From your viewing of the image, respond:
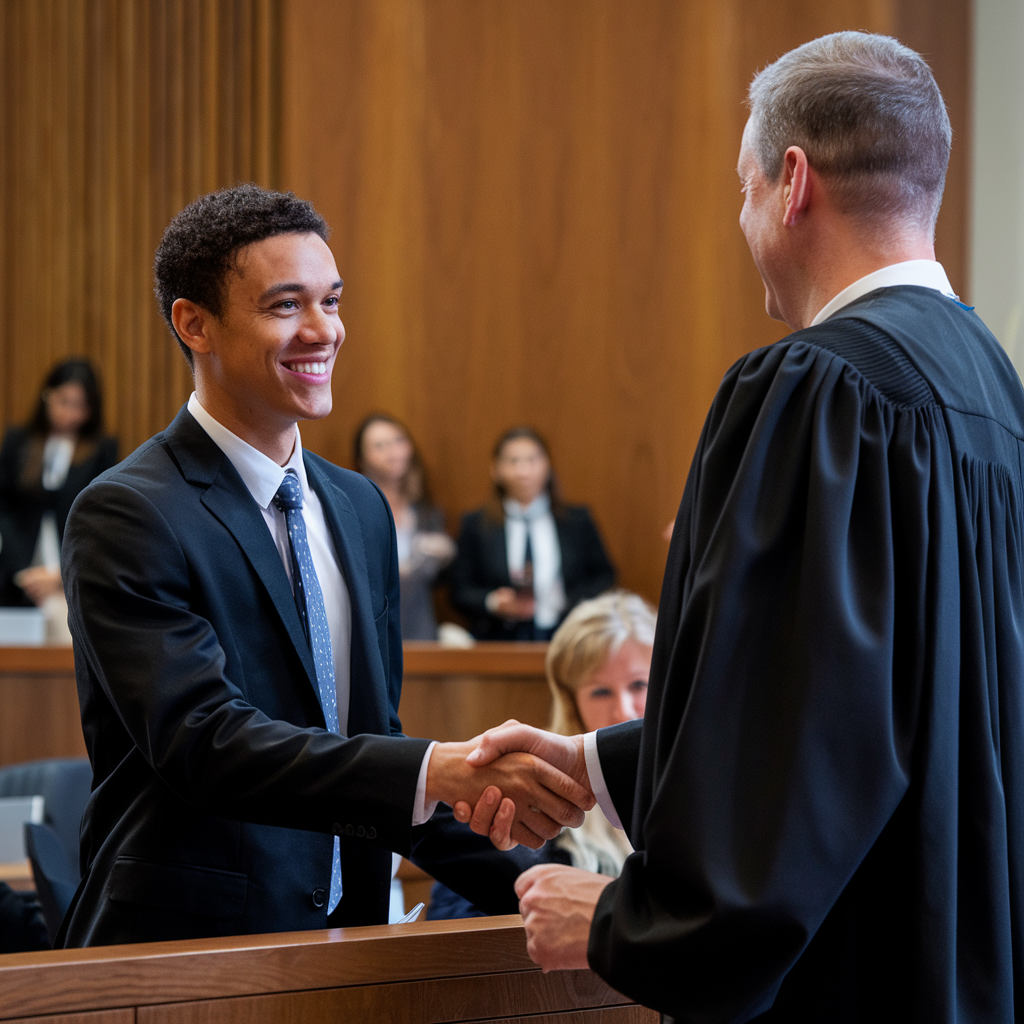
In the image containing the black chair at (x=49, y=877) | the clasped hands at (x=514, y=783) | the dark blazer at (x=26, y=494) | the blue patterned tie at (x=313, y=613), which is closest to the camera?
the clasped hands at (x=514, y=783)

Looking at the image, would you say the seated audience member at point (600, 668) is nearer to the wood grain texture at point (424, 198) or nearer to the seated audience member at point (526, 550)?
the seated audience member at point (526, 550)

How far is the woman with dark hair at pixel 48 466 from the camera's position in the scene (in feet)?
22.5

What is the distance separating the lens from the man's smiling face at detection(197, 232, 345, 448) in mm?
2039

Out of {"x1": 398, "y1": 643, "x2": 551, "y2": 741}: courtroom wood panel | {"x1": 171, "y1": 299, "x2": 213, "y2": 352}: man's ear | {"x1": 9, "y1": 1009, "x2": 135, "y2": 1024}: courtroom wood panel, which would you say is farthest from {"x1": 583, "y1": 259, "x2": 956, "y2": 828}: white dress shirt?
{"x1": 398, "y1": 643, "x2": 551, "y2": 741}: courtroom wood panel

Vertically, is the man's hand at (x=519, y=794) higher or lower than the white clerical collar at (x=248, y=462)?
lower

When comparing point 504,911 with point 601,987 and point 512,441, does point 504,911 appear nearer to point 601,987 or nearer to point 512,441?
point 601,987

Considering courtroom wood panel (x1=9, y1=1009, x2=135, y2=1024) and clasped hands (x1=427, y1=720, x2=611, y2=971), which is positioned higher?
clasped hands (x1=427, y1=720, x2=611, y2=971)

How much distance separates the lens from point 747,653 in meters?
1.28

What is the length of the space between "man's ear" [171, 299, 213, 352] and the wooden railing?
0.97 m

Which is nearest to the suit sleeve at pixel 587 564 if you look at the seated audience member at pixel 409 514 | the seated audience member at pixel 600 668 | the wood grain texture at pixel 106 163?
the seated audience member at pixel 409 514

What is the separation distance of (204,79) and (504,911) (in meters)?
7.06

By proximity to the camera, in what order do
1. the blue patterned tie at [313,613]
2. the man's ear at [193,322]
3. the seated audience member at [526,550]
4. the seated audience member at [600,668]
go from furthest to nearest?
the seated audience member at [526,550] → the seated audience member at [600,668] → the man's ear at [193,322] → the blue patterned tie at [313,613]

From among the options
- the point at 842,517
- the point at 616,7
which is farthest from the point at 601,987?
the point at 616,7

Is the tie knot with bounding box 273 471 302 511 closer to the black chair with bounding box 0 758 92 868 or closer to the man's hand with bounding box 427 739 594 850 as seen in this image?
the man's hand with bounding box 427 739 594 850
